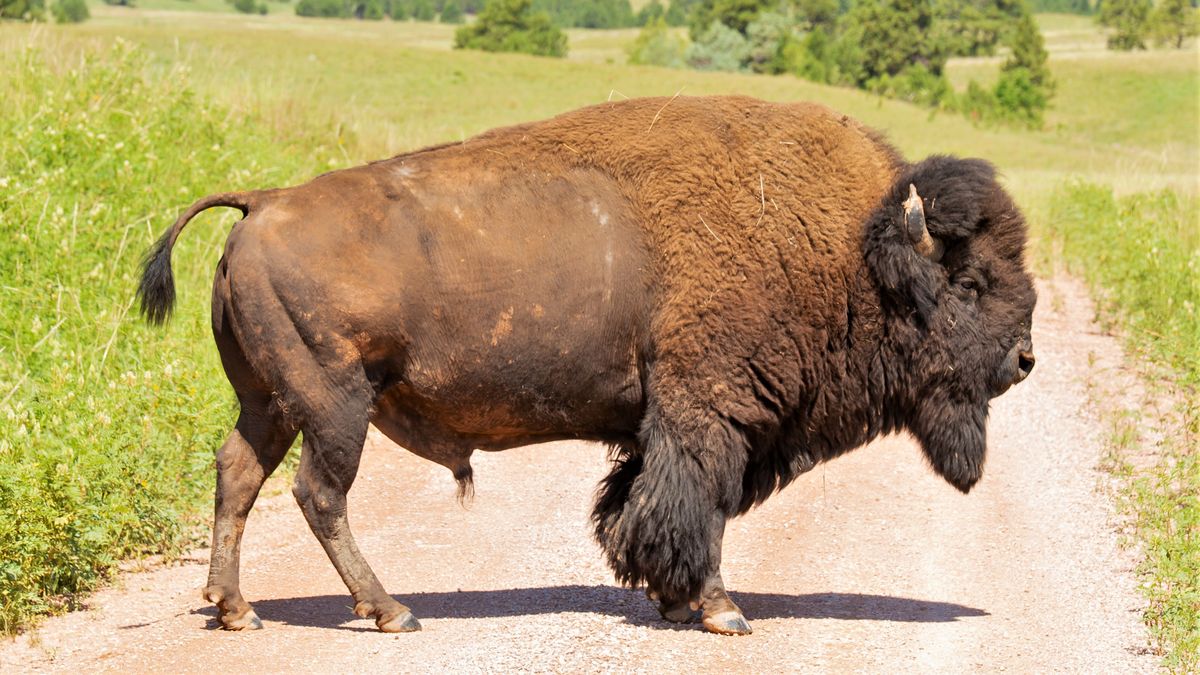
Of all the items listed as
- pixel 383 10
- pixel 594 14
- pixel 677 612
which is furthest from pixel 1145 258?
pixel 594 14

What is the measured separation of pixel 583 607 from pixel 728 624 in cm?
78

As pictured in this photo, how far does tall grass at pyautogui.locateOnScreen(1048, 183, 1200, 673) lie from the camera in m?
6.24

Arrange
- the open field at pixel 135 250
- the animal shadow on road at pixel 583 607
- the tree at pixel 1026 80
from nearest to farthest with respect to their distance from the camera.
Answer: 1. the animal shadow on road at pixel 583 607
2. the open field at pixel 135 250
3. the tree at pixel 1026 80

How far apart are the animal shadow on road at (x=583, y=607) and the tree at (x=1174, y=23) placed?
10853 cm

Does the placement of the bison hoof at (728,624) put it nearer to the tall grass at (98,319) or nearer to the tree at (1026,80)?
the tall grass at (98,319)

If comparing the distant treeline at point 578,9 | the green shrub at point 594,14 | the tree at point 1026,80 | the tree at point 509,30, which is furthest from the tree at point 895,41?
the green shrub at point 594,14

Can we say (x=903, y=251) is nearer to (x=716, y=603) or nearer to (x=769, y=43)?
(x=716, y=603)

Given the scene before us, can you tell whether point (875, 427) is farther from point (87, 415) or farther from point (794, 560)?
point (87, 415)

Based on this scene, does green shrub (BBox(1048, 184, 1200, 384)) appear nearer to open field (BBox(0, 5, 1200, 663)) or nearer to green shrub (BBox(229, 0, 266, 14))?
open field (BBox(0, 5, 1200, 663))

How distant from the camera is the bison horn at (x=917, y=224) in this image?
611 cm

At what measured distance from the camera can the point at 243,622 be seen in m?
5.91

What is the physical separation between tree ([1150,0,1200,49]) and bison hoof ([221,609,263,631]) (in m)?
110

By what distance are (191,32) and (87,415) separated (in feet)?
169

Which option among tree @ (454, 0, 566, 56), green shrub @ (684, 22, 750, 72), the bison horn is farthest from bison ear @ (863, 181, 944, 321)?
tree @ (454, 0, 566, 56)
